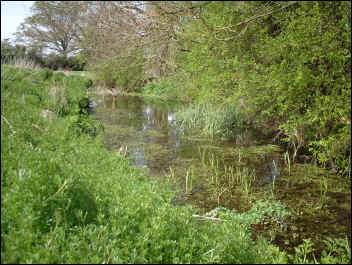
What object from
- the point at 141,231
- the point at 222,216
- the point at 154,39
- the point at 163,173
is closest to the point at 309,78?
the point at 222,216

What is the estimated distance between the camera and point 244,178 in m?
6.14

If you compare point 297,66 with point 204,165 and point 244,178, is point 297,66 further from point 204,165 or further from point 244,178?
point 204,165

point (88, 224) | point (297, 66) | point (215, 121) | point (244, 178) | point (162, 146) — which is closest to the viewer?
point (88, 224)

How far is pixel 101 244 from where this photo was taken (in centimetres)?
239

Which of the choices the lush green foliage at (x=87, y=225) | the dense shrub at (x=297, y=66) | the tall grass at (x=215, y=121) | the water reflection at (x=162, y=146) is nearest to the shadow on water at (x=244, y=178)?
the water reflection at (x=162, y=146)

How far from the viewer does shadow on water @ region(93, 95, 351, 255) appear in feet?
15.3

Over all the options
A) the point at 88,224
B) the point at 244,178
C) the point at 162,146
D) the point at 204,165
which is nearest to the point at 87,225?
the point at 88,224

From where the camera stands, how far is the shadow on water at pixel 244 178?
15.3 feet

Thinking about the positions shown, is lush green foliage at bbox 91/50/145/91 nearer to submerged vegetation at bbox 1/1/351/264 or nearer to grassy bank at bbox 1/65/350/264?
submerged vegetation at bbox 1/1/351/264

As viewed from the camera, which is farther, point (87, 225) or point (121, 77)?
Result: point (121, 77)

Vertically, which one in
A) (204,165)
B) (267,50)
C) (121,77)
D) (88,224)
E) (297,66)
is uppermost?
(121,77)

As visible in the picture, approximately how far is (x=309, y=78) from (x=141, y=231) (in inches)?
167

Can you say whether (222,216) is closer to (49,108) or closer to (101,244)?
(101,244)

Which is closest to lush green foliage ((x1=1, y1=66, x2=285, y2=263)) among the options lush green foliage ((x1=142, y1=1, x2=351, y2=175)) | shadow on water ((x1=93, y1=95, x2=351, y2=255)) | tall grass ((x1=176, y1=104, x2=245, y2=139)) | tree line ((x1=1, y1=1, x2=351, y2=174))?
shadow on water ((x1=93, y1=95, x2=351, y2=255))
